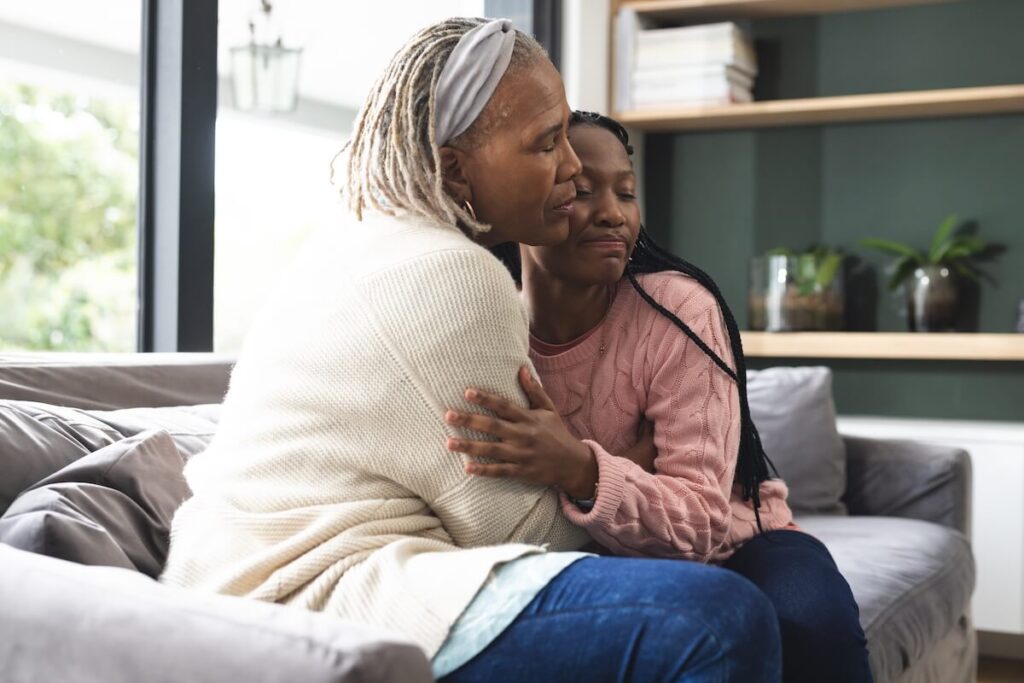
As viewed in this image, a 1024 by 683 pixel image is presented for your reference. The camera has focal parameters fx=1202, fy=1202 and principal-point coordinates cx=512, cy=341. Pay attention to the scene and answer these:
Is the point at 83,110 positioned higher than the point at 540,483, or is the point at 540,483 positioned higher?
the point at 83,110

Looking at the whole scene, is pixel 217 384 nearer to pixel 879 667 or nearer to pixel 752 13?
pixel 879 667

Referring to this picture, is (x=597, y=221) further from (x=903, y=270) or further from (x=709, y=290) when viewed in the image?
(x=903, y=270)

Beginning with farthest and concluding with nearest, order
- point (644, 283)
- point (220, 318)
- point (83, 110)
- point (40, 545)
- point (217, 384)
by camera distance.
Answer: point (220, 318) < point (83, 110) < point (217, 384) < point (644, 283) < point (40, 545)

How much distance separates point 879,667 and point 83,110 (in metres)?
1.92

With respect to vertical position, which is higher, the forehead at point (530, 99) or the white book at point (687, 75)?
the white book at point (687, 75)

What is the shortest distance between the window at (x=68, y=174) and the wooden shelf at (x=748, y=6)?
Answer: 67.1 inches

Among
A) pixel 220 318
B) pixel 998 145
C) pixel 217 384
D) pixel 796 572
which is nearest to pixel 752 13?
pixel 998 145

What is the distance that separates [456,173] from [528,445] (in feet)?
1.03

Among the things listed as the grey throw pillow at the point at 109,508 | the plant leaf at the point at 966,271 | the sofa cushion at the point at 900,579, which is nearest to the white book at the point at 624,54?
the plant leaf at the point at 966,271

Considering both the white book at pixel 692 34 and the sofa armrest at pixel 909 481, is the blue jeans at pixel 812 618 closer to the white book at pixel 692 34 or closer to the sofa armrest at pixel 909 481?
the sofa armrest at pixel 909 481

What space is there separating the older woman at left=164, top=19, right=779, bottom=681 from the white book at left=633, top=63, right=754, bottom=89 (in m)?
2.39

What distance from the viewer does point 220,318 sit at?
315 cm

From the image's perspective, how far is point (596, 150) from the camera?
1507 millimetres

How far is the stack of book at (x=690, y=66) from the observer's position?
3525 mm
